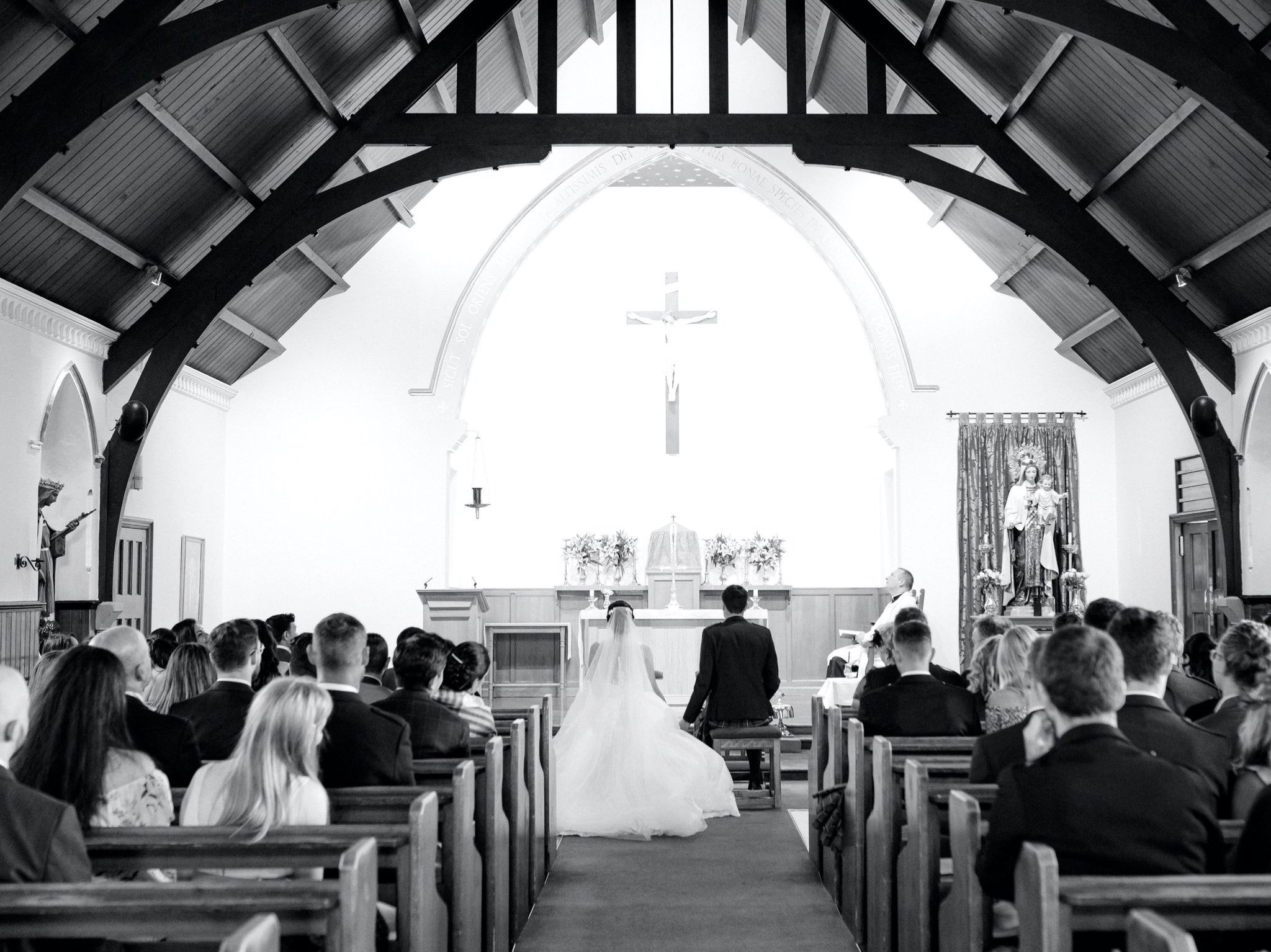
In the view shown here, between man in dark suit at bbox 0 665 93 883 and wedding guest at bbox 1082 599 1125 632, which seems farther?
wedding guest at bbox 1082 599 1125 632

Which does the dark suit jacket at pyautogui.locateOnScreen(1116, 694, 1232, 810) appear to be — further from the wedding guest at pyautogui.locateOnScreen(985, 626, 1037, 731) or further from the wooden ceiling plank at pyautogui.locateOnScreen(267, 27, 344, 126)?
the wooden ceiling plank at pyautogui.locateOnScreen(267, 27, 344, 126)

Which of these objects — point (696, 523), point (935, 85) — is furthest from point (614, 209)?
point (935, 85)

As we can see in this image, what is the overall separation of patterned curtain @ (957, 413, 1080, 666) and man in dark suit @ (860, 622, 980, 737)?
691 cm

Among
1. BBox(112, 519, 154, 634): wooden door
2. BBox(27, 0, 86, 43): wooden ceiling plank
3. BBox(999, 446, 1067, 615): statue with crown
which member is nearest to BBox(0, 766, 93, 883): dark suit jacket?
BBox(27, 0, 86, 43): wooden ceiling plank

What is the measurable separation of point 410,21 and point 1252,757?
744 cm

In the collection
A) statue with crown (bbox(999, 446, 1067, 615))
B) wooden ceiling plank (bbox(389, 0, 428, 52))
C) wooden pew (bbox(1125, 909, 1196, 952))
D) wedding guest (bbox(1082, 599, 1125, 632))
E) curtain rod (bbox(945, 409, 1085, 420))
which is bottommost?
wooden pew (bbox(1125, 909, 1196, 952))

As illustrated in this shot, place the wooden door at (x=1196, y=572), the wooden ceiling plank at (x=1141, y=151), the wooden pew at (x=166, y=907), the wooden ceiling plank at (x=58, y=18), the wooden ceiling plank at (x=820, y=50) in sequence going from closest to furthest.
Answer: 1. the wooden pew at (x=166, y=907)
2. the wooden ceiling plank at (x=58, y=18)
3. the wooden ceiling plank at (x=1141, y=151)
4. the wooden door at (x=1196, y=572)
5. the wooden ceiling plank at (x=820, y=50)

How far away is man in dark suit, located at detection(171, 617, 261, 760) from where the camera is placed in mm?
4043

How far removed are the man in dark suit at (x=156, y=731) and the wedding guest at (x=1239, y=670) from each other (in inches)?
112

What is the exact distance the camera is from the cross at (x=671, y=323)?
13.0 m

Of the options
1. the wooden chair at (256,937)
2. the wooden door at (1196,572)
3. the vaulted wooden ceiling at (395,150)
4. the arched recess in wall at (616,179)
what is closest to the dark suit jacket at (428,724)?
the wooden chair at (256,937)

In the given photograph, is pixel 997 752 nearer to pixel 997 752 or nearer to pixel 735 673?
pixel 997 752

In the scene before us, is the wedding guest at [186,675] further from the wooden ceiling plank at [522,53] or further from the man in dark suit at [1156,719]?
the wooden ceiling plank at [522,53]

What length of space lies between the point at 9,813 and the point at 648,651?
4891 millimetres
